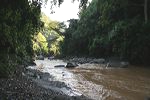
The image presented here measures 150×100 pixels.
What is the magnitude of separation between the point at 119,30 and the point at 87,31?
15425 millimetres

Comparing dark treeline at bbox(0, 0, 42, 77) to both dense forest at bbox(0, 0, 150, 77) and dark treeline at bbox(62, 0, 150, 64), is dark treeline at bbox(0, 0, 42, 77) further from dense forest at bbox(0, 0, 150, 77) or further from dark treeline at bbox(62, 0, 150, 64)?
dark treeline at bbox(62, 0, 150, 64)

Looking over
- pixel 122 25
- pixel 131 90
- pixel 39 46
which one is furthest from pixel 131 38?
pixel 39 46

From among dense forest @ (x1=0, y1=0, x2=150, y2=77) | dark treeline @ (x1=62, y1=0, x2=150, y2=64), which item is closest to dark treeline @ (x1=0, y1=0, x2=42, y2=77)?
dense forest @ (x1=0, y1=0, x2=150, y2=77)

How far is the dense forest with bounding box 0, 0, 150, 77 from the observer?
45.5ft

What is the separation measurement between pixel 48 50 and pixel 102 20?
189 ft

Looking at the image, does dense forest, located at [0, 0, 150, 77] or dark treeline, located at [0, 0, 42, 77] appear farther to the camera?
dense forest, located at [0, 0, 150, 77]

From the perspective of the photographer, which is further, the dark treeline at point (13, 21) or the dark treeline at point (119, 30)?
the dark treeline at point (119, 30)

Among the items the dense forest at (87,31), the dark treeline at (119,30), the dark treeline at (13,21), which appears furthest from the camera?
the dark treeline at (119,30)

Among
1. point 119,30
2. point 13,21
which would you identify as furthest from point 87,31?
point 13,21

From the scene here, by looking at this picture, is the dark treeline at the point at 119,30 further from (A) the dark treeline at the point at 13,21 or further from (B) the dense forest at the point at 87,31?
(A) the dark treeline at the point at 13,21

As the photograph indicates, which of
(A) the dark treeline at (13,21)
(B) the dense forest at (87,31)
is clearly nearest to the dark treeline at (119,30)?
(B) the dense forest at (87,31)

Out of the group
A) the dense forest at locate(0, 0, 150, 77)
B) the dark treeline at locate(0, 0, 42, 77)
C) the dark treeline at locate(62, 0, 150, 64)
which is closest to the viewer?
the dark treeline at locate(0, 0, 42, 77)

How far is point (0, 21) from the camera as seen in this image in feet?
45.4

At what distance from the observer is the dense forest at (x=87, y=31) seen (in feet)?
45.5
